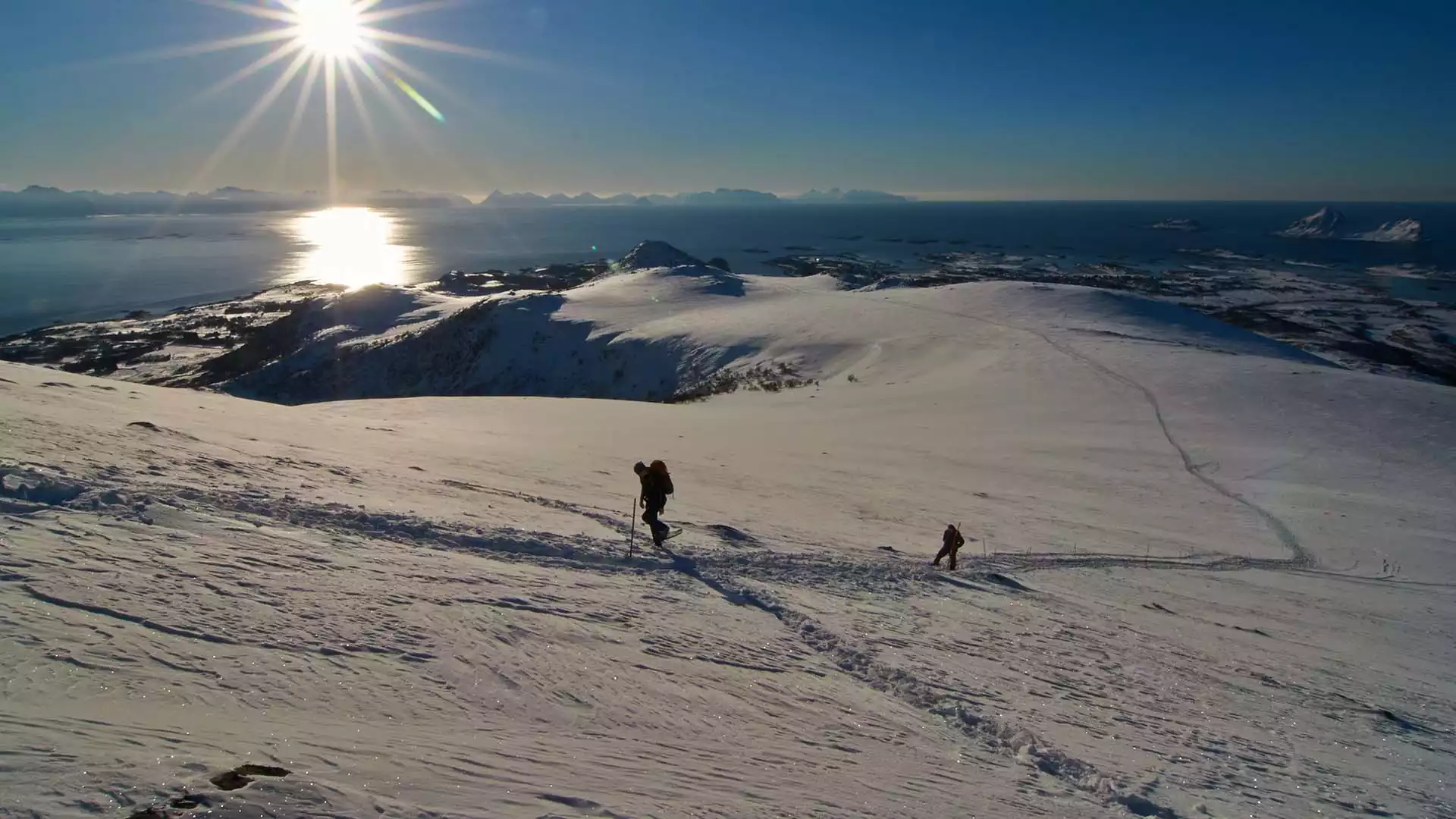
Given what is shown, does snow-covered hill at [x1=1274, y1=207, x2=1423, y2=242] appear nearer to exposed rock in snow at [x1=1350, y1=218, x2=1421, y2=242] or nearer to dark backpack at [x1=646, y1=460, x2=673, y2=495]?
exposed rock in snow at [x1=1350, y1=218, x2=1421, y2=242]

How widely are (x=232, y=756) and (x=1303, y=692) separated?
10805mm

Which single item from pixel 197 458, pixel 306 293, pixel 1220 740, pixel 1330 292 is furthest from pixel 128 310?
pixel 1330 292

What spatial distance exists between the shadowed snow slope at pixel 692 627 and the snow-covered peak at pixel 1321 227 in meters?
210

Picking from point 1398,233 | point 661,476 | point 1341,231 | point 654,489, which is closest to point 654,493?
point 654,489

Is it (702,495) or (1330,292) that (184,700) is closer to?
(702,495)

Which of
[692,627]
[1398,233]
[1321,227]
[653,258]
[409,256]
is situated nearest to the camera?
[692,627]

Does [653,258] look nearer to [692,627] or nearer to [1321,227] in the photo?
[692,627]

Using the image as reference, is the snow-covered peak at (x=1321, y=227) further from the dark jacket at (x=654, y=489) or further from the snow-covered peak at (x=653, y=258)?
the dark jacket at (x=654, y=489)

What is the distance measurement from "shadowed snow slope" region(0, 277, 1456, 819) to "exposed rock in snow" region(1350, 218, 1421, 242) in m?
199

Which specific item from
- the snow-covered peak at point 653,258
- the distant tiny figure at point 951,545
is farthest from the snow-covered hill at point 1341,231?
the distant tiny figure at point 951,545

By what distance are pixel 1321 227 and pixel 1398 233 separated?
18.4 m

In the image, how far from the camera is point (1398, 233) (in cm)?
17000

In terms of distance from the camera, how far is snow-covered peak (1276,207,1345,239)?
18525 centimetres

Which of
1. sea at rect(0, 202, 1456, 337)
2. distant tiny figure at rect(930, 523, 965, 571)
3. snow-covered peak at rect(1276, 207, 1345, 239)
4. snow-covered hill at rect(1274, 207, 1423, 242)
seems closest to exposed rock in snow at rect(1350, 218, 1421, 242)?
snow-covered hill at rect(1274, 207, 1423, 242)
